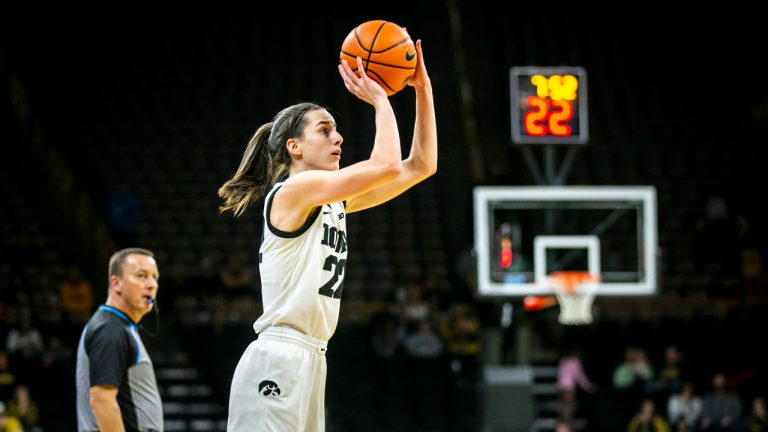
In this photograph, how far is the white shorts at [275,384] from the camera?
404cm

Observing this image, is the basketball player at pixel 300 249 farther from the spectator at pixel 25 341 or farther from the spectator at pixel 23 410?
the spectator at pixel 25 341

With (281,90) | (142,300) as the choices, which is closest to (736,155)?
(281,90)

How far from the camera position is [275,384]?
4.05 metres

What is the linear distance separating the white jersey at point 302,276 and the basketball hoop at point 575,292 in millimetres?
8545

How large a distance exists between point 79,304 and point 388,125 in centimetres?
1272

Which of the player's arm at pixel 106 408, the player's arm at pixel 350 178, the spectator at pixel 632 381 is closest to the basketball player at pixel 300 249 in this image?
Answer: the player's arm at pixel 350 178

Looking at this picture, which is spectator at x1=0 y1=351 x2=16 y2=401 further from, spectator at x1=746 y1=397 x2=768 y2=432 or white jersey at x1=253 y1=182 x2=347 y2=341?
white jersey at x1=253 y1=182 x2=347 y2=341

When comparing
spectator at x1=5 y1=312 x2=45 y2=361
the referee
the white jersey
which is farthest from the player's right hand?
spectator at x1=5 y1=312 x2=45 y2=361

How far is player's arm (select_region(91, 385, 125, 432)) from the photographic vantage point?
4.82m

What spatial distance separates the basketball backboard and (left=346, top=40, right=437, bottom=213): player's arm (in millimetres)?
7978

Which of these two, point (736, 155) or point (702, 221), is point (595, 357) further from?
point (736, 155)

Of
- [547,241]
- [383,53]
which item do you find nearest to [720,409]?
[547,241]

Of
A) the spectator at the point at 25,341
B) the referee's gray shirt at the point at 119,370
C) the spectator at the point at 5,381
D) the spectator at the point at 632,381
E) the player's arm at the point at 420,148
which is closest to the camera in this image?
the player's arm at the point at 420,148

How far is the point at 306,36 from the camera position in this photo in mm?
24312
